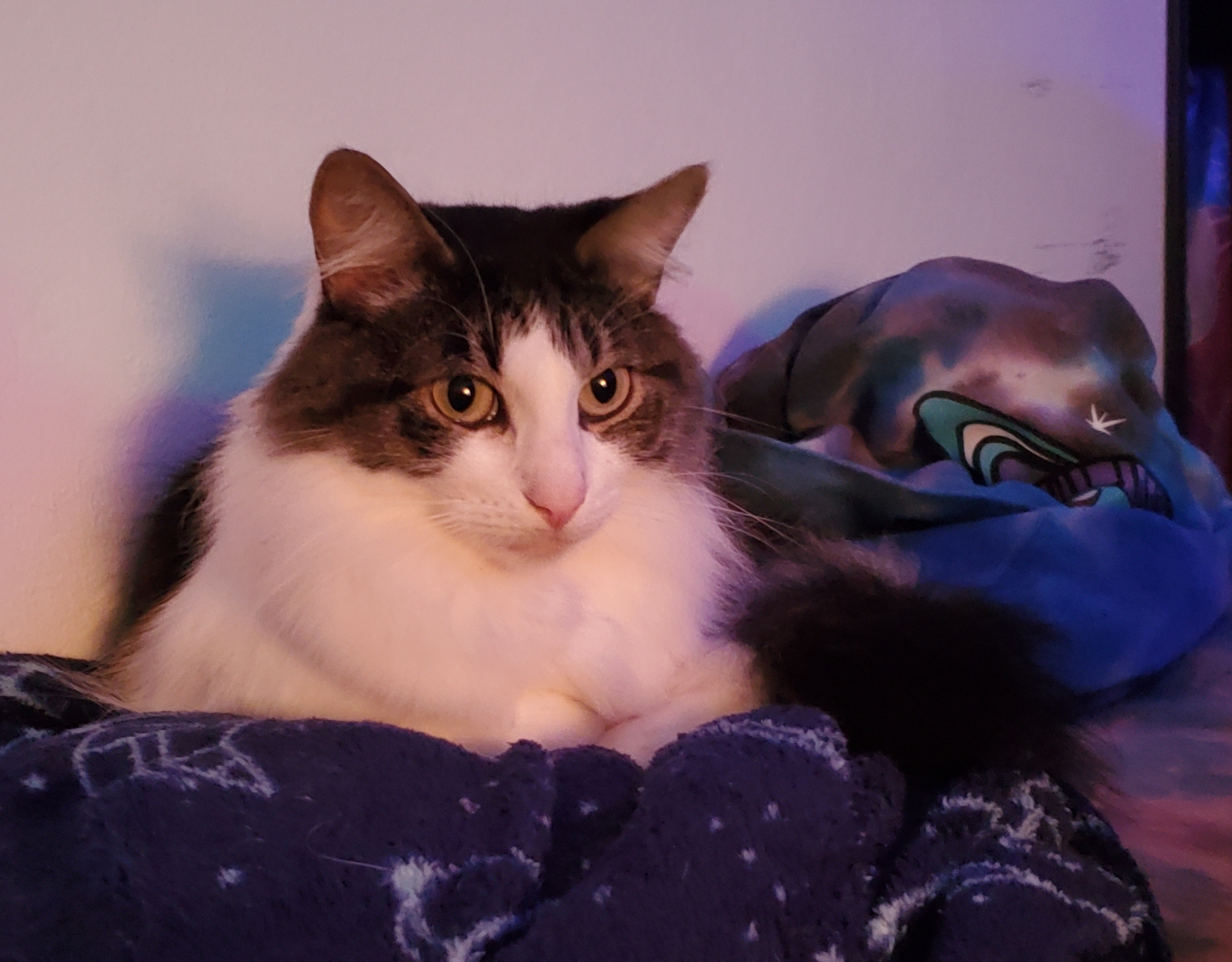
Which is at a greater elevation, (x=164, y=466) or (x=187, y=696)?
(x=164, y=466)

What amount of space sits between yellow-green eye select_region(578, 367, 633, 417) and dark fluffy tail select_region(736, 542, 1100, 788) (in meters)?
0.21

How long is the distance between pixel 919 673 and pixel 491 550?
334 mm

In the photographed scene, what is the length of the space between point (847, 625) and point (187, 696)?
1.81 feet

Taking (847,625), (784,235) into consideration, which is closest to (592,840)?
(847,625)

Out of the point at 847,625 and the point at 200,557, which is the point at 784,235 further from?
the point at 200,557

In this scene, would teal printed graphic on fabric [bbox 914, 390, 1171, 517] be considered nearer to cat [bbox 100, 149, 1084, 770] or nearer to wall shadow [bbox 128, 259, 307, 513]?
cat [bbox 100, 149, 1084, 770]

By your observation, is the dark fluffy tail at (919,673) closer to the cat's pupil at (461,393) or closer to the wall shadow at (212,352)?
the cat's pupil at (461,393)

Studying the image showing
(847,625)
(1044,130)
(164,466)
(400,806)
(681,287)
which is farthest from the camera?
(1044,130)

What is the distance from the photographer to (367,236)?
26.5 inches

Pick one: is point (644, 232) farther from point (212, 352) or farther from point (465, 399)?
point (212, 352)

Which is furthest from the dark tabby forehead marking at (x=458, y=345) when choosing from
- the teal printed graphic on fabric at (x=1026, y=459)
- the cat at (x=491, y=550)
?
the teal printed graphic on fabric at (x=1026, y=459)

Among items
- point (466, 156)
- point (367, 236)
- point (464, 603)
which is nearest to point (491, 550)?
point (464, 603)

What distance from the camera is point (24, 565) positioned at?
80cm

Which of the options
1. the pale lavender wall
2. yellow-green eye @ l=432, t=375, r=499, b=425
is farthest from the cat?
the pale lavender wall
